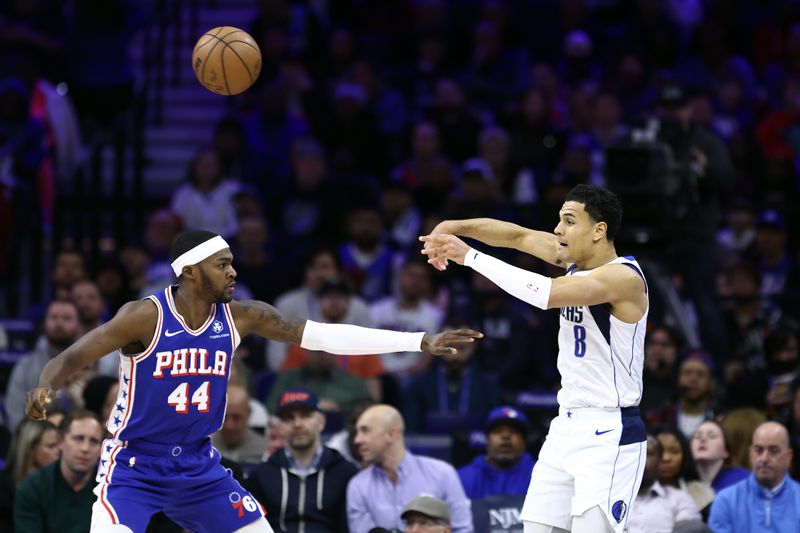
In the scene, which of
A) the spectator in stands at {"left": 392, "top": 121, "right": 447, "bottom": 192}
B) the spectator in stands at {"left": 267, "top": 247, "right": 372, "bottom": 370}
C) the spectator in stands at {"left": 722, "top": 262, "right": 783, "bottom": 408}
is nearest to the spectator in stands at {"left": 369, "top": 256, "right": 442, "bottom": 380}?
the spectator in stands at {"left": 267, "top": 247, "right": 372, "bottom": 370}

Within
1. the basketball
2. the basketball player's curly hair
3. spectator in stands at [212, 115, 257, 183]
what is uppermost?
spectator in stands at [212, 115, 257, 183]

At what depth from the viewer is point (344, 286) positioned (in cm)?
1258

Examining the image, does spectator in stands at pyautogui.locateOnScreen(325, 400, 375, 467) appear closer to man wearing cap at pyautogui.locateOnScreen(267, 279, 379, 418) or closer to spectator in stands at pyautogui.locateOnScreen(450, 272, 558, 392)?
man wearing cap at pyautogui.locateOnScreen(267, 279, 379, 418)

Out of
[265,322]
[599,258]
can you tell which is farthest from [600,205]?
[265,322]

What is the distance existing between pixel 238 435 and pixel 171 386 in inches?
136

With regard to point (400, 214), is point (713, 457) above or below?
below

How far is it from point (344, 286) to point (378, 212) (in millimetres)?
1783

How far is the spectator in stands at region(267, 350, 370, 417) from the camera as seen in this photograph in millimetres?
11617

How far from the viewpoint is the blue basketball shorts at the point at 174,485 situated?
23.0 ft

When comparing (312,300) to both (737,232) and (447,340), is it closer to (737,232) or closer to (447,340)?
(737,232)

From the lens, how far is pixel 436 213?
14328 millimetres

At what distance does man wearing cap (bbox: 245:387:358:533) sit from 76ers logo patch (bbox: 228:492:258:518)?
2.27 metres

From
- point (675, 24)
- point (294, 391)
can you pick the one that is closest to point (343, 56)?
point (675, 24)

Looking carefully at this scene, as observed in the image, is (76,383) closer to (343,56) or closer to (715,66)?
(343,56)
